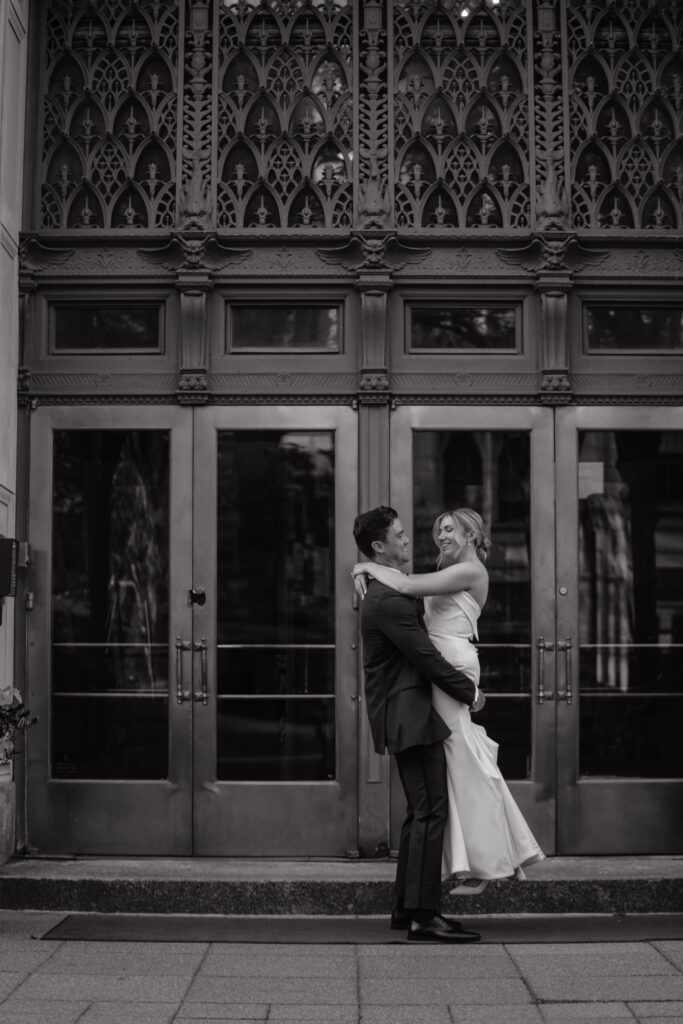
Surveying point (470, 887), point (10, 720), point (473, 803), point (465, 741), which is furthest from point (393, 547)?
point (10, 720)

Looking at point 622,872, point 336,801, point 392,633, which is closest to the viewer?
point 392,633

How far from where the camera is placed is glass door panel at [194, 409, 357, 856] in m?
8.05

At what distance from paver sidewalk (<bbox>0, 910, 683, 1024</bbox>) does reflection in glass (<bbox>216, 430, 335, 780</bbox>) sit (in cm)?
165

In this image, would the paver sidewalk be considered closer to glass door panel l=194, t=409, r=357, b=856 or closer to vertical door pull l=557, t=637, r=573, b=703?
glass door panel l=194, t=409, r=357, b=856

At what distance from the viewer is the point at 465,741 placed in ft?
22.1

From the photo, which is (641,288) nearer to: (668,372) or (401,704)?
(668,372)

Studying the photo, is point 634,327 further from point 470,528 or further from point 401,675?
point 401,675

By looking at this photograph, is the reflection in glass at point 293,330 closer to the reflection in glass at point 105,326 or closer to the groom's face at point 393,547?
the reflection in glass at point 105,326

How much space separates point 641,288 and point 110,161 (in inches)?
137

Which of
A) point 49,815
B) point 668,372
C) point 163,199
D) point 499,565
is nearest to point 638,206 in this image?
point 668,372

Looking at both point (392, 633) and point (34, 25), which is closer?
point (392, 633)

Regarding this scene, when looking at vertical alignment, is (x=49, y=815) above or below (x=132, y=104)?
below

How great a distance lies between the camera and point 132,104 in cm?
845

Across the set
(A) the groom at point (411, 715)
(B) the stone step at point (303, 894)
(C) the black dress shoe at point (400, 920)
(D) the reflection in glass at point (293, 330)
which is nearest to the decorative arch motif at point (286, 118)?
(D) the reflection in glass at point (293, 330)
